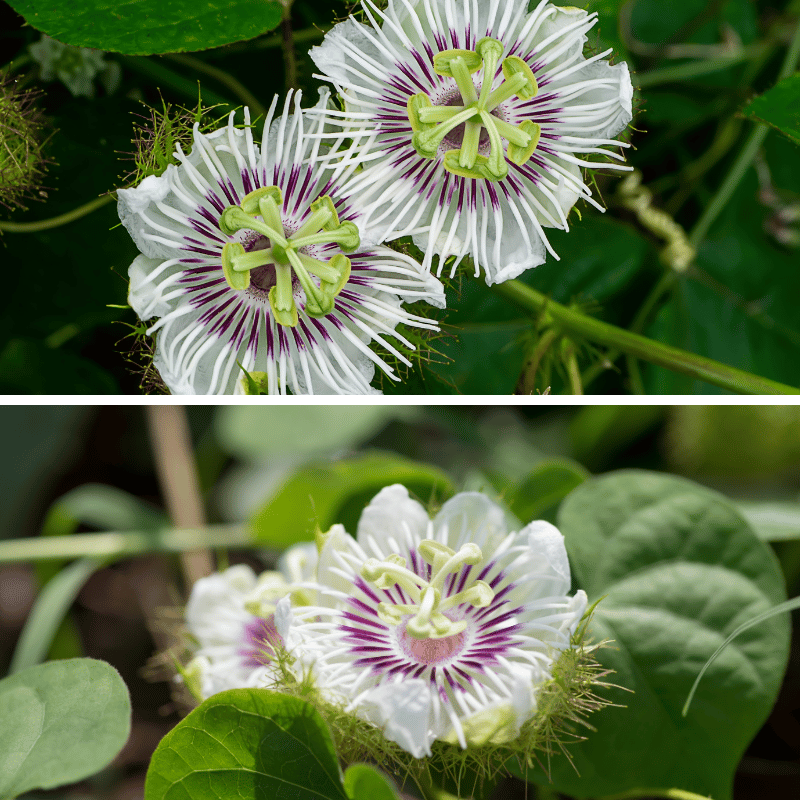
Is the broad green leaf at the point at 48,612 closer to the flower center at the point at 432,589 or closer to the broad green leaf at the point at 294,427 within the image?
the broad green leaf at the point at 294,427

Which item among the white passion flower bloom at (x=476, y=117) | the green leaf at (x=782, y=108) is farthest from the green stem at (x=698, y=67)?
the white passion flower bloom at (x=476, y=117)

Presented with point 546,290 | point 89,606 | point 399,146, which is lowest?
point 89,606

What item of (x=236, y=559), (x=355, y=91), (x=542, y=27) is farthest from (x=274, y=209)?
(x=236, y=559)

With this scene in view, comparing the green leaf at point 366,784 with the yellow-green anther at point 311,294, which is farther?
the yellow-green anther at point 311,294

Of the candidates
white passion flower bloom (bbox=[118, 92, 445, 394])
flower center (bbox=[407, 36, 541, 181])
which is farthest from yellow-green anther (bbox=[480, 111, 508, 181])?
white passion flower bloom (bbox=[118, 92, 445, 394])

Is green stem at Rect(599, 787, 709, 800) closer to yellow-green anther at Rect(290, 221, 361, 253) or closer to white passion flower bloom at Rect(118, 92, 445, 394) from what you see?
white passion flower bloom at Rect(118, 92, 445, 394)

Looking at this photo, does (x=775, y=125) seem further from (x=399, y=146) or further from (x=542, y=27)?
(x=399, y=146)
